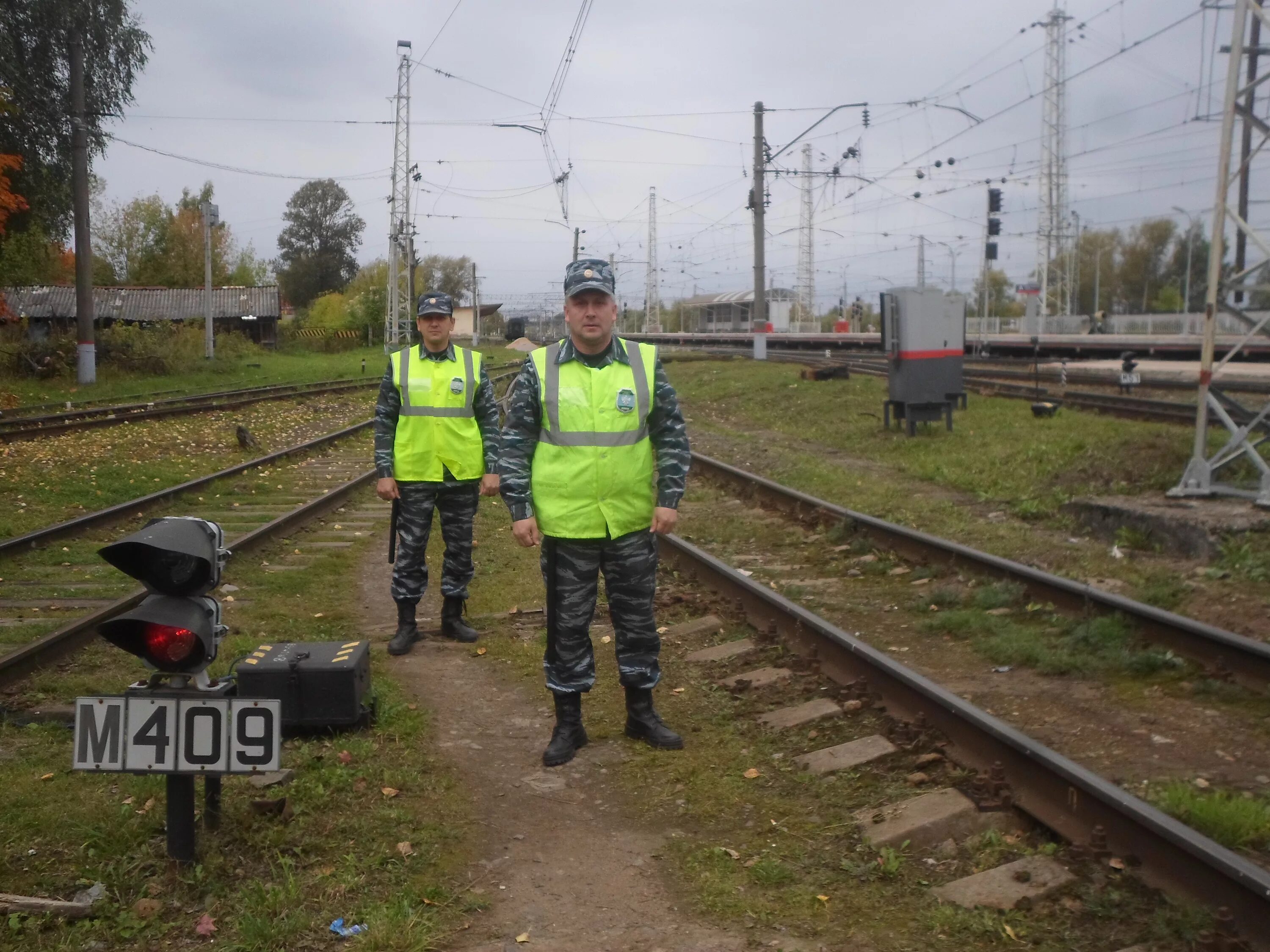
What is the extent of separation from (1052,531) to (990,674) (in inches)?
200

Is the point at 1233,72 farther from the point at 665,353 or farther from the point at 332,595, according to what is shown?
the point at 665,353

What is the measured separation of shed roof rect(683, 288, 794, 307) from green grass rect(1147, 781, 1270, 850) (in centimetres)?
9616

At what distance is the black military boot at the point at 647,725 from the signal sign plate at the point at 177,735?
6.28ft

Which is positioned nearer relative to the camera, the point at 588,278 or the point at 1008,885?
the point at 1008,885

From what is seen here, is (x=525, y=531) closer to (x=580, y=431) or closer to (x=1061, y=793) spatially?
(x=580, y=431)

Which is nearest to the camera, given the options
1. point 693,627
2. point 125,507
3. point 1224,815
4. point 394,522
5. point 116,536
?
point 1224,815

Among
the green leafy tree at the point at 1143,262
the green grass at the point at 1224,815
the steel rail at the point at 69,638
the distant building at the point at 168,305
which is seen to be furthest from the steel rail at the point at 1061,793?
the green leafy tree at the point at 1143,262

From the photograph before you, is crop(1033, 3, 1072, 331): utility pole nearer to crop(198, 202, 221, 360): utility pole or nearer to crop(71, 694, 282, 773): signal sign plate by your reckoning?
crop(198, 202, 221, 360): utility pole

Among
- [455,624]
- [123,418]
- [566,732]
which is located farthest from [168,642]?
[123,418]

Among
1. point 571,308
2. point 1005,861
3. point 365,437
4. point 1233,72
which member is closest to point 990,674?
point 1005,861

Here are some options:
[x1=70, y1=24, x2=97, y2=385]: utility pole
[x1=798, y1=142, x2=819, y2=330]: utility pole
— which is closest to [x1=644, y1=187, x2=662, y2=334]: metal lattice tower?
[x1=798, y1=142, x2=819, y2=330]: utility pole

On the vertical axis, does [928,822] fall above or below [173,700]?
below

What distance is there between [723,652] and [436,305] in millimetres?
2567

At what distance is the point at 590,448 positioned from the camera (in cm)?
492
